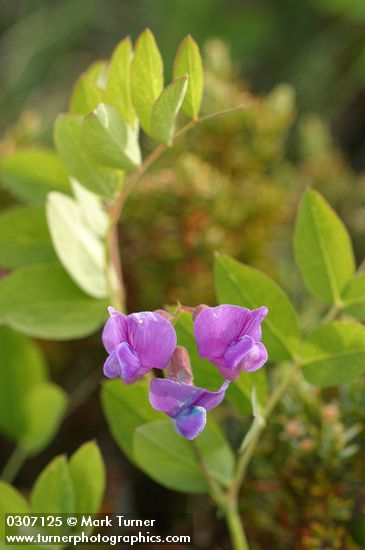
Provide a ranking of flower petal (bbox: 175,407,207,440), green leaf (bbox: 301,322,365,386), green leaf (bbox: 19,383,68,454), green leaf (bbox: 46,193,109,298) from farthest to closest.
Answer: green leaf (bbox: 19,383,68,454) < green leaf (bbox: 46,193,109,298) < green leaf (bbox: 301,322,365,386) < flower petal (bbox: 175,407,207,440)

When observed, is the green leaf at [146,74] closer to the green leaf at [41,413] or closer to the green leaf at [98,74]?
the green leaf at [98,74]

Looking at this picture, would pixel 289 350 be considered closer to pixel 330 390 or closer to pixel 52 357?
pixel 330 390

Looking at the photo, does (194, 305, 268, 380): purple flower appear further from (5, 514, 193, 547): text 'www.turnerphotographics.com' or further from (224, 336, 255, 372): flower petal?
(5, 514, 193, 547): text 'www.turnerphotographics.com'

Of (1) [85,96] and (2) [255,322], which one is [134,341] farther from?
(1) [85,96]

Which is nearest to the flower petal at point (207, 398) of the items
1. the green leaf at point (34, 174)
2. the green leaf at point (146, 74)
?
the green leaf at point (146, 74)

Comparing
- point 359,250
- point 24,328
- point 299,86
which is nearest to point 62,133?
point 24,328

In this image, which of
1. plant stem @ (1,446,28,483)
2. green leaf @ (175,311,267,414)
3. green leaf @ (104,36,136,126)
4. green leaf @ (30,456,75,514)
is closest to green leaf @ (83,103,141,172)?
green leaf @ (104,36,136,126)
